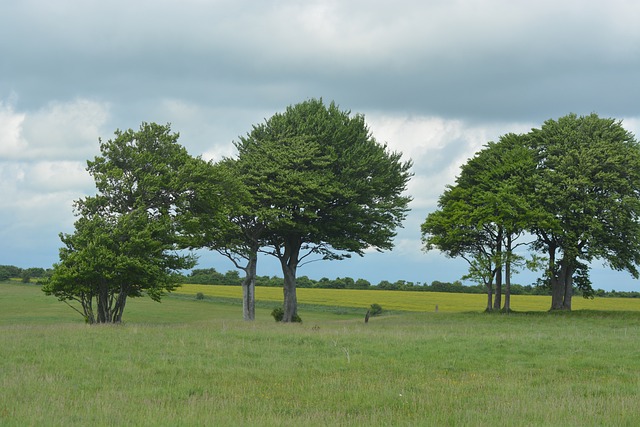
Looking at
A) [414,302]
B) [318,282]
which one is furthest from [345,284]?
[414,302]

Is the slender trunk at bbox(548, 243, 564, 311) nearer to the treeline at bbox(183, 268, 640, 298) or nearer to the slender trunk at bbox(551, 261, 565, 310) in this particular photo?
the slender trunk at bbox(551, 261, 565, 310)

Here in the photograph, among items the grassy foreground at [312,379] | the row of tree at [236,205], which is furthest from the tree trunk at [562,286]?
the grassy foreground at [312,379]

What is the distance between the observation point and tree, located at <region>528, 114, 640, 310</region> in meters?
51.0

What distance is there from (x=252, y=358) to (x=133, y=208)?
21.7m

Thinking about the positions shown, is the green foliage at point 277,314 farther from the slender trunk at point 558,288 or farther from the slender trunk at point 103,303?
the slender trunk at point 558,288

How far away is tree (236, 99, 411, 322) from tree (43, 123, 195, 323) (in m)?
9.23

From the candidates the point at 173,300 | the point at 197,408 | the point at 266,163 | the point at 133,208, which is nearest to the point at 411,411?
the point at 197,408

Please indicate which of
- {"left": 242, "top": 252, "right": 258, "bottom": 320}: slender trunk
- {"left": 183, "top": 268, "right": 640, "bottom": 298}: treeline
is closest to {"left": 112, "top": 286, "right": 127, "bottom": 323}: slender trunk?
{"left": 242, "top": 252, "right": 258, "bottom": 320}: slender trunk

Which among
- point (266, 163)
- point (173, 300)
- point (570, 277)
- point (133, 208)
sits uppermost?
point (266, 163)

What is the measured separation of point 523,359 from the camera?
21781mm

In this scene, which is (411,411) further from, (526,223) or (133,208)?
(526,223)

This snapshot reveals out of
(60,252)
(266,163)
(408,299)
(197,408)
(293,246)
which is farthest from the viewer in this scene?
(408,299)

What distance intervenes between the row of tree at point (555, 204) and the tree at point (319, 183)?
25.8 ft

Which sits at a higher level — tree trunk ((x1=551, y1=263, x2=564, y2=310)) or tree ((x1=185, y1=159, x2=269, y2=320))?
tree ((x1=185, y1=159, x2=269, y2=320))
